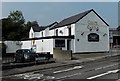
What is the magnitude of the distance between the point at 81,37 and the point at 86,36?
115 centimetres

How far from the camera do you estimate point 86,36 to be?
3209 centimetres

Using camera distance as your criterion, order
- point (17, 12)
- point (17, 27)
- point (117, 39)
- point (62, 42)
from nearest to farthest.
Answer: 1. point (62, 42)
2. point (17, 27)
3. point (17, 12)
4. point (117, 39)

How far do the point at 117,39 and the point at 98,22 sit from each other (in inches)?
1550

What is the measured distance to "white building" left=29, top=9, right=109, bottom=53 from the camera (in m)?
29.8

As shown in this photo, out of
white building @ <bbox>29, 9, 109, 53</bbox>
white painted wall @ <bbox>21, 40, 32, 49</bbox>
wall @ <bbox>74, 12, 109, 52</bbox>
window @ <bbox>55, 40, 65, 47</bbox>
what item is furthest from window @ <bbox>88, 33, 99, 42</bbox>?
A: white painted wall @ <bbox>21, 40, 32, 49</bbox>

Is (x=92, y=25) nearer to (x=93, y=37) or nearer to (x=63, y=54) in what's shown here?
(x=93, y=37)

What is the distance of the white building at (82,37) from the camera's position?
97.7 ft

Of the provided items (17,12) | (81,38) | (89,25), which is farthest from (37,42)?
(17,12)

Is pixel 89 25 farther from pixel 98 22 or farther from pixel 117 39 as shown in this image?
pixel 117 39

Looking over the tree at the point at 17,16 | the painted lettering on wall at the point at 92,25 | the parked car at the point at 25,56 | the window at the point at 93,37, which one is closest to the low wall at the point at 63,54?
the parked car at the point at 25,56

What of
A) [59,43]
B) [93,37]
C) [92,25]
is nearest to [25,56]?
[59,43]

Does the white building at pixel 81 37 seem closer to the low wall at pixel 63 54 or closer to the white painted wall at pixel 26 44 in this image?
the white painted wall at pixel 26 44

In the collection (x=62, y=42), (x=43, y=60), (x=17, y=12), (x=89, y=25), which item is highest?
(x=17, y=12)

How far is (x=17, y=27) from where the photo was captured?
47.4 metres
